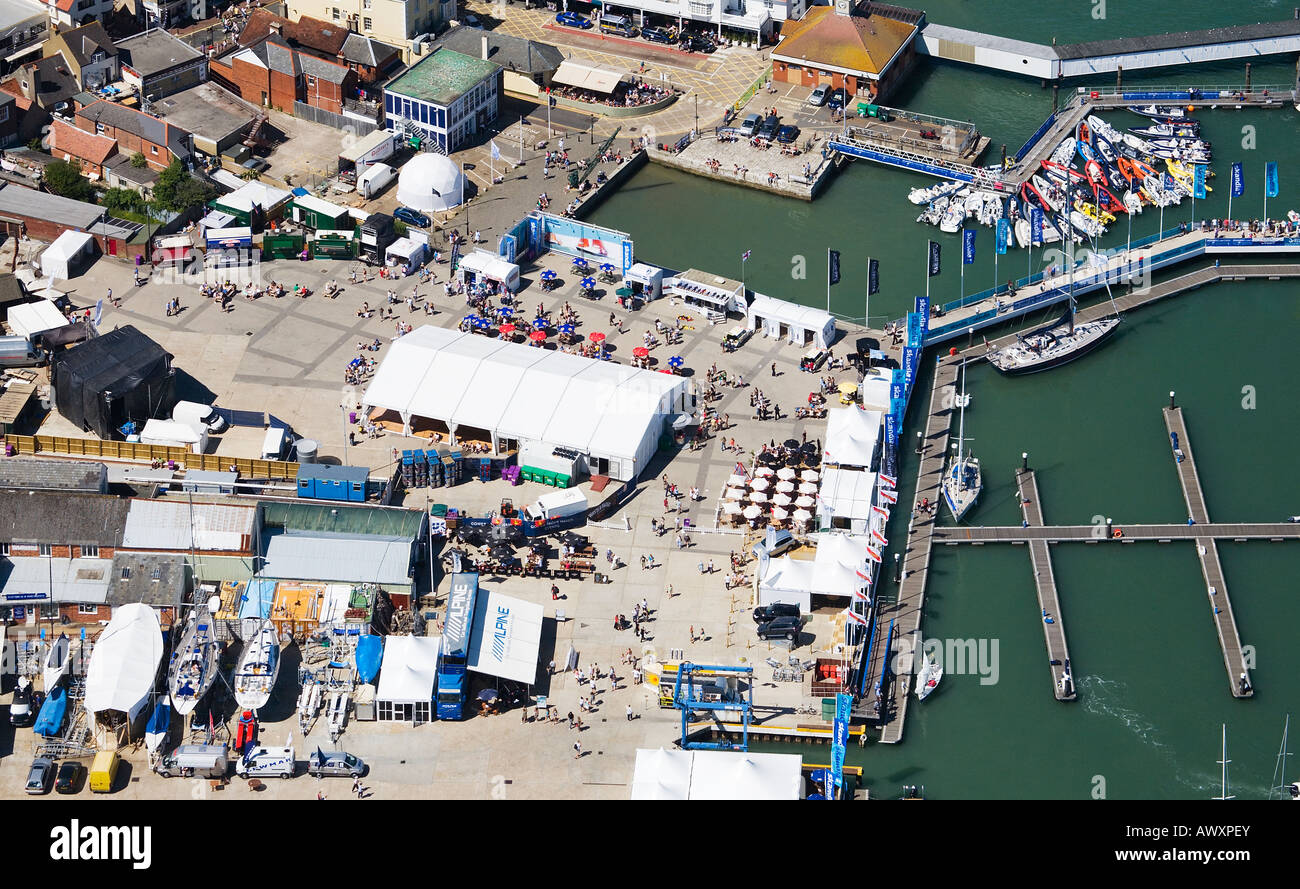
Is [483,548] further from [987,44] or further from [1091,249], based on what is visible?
[987,44]

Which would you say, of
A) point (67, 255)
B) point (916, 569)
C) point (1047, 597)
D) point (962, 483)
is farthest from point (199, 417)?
point (1047, 597)

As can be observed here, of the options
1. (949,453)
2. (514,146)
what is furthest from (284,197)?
(949,453)

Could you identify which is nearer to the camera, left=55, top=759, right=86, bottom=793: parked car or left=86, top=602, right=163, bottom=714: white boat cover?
left=55, top=759, right=86, bottom=793: parked car

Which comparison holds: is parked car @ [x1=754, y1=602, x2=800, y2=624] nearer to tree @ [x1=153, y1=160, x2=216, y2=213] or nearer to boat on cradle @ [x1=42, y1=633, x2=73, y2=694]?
boat on cradle @ [x1=42, y1=633, x2=73, y2=694]

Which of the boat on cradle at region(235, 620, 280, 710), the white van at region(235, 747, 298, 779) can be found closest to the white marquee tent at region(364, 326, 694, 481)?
the boat on cradle at region(235, 620, 280, 710)

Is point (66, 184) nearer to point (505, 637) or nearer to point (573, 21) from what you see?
point (573, 21)

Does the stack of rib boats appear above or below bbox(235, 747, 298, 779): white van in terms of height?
above

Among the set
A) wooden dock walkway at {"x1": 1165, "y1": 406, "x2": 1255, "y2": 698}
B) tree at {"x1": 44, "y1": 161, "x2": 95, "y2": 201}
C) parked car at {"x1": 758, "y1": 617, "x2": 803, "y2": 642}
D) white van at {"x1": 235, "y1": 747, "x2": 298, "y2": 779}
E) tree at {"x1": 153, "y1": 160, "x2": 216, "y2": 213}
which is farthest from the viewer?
tree at {"x1": 44, "y1": 161, "x2": 95, "y2": 201}

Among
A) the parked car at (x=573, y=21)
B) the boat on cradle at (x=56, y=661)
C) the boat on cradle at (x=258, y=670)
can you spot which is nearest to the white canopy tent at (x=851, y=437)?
the boat on cradle at (x=258, y=670)
